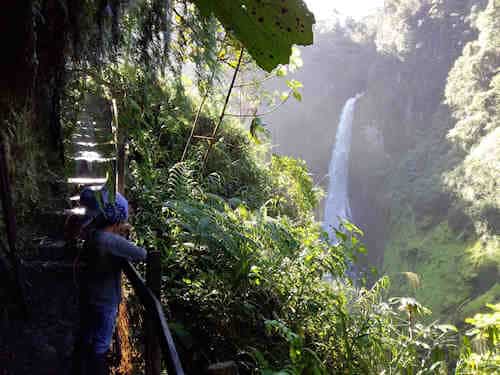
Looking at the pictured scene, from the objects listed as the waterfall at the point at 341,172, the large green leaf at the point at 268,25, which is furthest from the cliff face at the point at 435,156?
the large green leaf at the point at 268,25

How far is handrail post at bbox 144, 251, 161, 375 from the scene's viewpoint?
5.79ft

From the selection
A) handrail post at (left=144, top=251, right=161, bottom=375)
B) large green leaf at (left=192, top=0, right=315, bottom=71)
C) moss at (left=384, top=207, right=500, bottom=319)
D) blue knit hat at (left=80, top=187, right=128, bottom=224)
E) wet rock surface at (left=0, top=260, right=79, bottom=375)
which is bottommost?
moss at (left=384, top=207, right=500, bottom=319)

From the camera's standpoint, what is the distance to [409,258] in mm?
21797

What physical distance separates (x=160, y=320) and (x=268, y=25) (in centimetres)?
141

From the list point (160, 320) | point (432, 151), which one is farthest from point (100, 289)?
point (432, 151)

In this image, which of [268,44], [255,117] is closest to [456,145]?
[255,117]

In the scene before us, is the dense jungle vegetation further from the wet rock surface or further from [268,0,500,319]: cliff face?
[268,0,500,319]: cliff face

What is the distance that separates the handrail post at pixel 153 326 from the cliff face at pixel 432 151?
1310 cm

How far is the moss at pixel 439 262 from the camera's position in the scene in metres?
16.4

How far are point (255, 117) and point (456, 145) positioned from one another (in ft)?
78.1

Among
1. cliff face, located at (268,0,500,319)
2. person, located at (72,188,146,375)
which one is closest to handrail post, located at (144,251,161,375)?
Result: person, located at (72,188,146,375)

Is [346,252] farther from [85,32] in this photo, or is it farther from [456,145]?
[456,145]

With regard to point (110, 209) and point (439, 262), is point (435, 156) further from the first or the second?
point (110, 209)

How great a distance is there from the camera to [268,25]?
0.43m
